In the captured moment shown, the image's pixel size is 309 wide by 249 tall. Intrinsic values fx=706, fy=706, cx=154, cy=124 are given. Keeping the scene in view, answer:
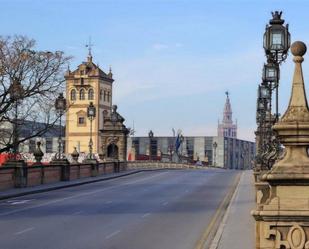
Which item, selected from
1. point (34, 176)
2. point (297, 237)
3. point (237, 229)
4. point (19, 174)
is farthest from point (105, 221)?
point (34, 176)

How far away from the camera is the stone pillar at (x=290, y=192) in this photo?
772 cm

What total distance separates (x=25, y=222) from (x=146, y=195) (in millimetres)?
15155

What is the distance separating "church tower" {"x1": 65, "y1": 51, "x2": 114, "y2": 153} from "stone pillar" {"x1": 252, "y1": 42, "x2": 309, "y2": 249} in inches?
5479

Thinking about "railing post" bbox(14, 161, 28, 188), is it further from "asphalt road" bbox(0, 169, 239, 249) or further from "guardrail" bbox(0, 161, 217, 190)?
"asphalt road" bbox(0, 169, 239, 249)

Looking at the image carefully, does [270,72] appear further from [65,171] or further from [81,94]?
[81,94]

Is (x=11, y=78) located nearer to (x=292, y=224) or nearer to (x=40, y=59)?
(x=40, y=59)

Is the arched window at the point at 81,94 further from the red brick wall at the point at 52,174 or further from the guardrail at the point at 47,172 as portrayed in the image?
the red brick wall at the point at 52,174

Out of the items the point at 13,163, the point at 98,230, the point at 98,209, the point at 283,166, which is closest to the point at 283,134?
the point at 283,166

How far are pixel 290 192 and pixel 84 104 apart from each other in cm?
14235

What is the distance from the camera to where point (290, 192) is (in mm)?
7930

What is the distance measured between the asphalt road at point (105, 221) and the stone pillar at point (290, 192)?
28.4 ft

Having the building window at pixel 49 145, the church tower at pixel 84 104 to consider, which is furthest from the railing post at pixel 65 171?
the building window at pixel 49 145

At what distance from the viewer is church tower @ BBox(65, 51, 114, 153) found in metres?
148

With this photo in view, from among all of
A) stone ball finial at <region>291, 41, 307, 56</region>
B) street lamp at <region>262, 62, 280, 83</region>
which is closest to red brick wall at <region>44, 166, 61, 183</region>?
street lamp at <region>262, 62, 280, 83</region>
